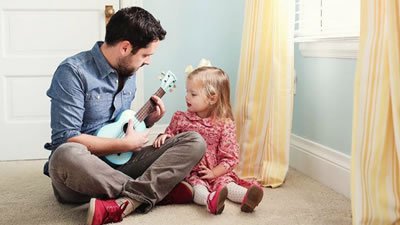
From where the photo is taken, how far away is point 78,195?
2070mm

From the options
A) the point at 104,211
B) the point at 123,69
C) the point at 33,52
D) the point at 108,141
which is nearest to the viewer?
the point at 104,211

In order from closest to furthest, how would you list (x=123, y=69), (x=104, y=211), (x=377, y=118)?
(x=377, y=118), (x=104, y=211), (x=123, y=69)

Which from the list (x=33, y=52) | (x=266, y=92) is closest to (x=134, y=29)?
(x=266, y=92)

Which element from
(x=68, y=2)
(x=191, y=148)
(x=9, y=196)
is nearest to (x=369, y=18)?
(x=191, y=148)

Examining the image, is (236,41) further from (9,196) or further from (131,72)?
(9,196)

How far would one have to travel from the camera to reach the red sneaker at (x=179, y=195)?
2.11m

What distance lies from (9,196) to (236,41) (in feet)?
5.27

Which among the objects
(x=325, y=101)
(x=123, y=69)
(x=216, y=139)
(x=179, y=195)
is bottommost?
(x=179, y=195)

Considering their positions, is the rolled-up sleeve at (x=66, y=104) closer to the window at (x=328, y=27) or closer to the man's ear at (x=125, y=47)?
the man's ear at (x=125, y=47)

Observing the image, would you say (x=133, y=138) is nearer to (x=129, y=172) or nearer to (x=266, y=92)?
(x=129, y=172)

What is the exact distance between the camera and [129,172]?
7.08 ft

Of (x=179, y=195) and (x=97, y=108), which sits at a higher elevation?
(x=97, y=108)

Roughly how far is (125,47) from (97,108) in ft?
0.80

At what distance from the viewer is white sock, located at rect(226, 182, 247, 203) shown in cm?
213
